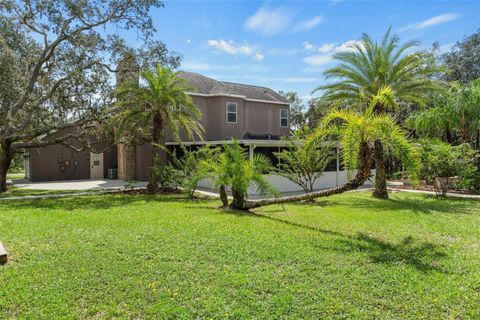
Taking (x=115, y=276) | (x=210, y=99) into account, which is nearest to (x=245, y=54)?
(x=210, y=99)

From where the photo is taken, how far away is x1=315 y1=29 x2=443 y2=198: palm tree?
1425 cm

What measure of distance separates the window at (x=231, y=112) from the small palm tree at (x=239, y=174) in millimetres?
12946

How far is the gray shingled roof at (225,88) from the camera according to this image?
24.6m

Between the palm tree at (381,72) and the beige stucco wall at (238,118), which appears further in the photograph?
the beige stucco wall at (238,118)

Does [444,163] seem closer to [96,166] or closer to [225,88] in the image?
[225,88]

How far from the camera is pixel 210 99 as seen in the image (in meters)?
24.2

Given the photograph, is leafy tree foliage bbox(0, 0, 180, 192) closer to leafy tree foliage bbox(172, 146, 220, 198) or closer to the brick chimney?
the brick chimney

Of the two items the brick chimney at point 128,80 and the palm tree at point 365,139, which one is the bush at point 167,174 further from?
the palm tree at point 365,139

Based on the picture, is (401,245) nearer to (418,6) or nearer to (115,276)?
(115,276)

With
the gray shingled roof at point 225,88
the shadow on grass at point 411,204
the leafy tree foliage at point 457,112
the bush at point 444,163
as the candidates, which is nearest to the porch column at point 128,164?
the gray shingled roof at point 225,88

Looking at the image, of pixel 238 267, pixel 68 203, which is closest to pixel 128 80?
pixel 68 203

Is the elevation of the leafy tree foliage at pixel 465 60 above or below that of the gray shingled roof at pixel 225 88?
above

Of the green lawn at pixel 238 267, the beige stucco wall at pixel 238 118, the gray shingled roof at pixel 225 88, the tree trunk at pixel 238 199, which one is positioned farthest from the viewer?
the gray shingled roof at pixel 225 88

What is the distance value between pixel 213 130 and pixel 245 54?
19.0 feet
